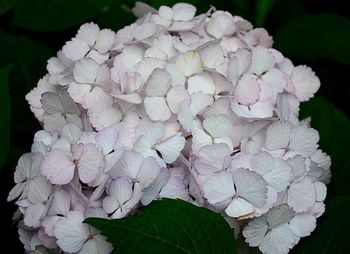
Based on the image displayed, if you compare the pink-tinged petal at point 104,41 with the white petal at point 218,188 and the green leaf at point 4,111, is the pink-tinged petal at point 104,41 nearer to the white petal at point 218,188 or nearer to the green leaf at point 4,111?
→ the green leaf at point 4,111

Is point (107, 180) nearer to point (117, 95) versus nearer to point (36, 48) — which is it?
point (117, 95)

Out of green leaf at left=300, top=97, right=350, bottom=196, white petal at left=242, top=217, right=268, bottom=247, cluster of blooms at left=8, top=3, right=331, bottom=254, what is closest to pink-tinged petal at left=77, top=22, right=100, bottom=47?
cluster of blooms at left=8, top=3, right=331, bottom=254

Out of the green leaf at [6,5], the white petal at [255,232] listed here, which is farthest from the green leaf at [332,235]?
the green leaf at [6,5]

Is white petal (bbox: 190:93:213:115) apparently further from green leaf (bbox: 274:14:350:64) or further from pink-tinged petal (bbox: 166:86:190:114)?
green leaf (bbox: 274:14:350:64)

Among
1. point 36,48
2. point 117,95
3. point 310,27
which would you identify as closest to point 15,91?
point 36,48

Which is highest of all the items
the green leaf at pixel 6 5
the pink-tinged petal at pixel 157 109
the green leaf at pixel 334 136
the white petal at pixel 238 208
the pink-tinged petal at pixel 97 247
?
the pink-tinged petal at pixel 157 109
